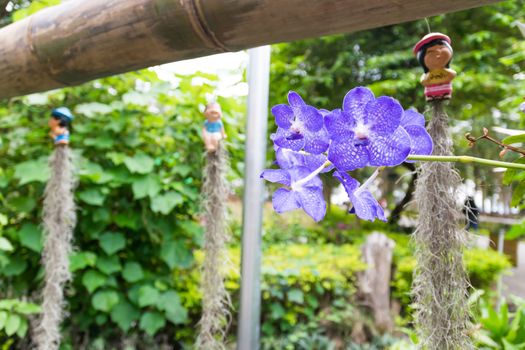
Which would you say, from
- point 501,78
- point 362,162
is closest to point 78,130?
point 362,162

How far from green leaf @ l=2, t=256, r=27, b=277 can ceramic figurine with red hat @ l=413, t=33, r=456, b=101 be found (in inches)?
75.7

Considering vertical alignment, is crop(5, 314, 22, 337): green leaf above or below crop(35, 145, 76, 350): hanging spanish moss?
below

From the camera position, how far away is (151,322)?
195cm

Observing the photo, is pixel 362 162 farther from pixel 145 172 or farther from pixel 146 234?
pixel 146 234

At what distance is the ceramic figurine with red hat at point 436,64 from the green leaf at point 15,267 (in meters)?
1.92

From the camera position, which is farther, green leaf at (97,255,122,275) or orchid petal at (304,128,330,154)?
green leaf at (97,255,122,275)

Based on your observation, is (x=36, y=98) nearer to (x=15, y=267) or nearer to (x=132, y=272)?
(x=15, y=267)

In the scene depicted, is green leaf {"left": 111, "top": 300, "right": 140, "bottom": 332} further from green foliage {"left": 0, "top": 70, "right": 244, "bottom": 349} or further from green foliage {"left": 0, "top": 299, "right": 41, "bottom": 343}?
green foliage {"left": 0, "top": 299, "right": 41, "bottom": 343}

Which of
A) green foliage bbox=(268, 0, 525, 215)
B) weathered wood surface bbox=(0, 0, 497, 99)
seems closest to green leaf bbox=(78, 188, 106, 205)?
weathered wood surface bbox=(0, 0, 497, 99)

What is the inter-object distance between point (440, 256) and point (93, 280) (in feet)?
5.32

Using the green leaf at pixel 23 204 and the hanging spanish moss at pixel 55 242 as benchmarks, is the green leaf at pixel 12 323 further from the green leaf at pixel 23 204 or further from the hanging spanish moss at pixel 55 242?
the green leaf at pixel 23 204

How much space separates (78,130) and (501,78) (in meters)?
4.12

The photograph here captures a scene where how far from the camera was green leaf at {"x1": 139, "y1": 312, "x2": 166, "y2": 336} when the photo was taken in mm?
1932

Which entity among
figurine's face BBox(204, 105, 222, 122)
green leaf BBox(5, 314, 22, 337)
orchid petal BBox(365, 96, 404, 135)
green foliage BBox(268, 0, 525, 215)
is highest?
green foliage BBox(268, 0, 525, 215)
